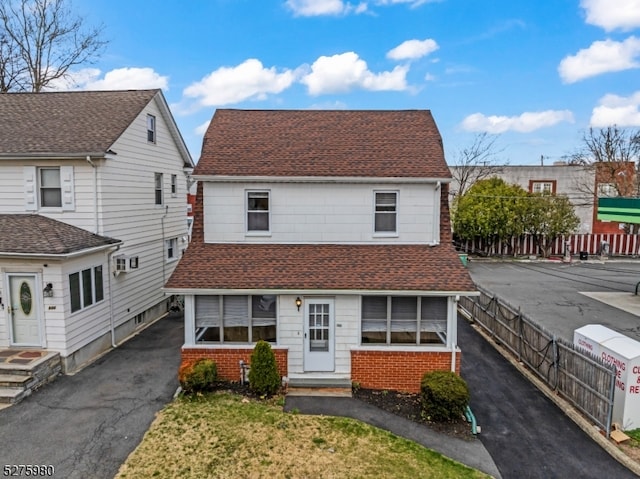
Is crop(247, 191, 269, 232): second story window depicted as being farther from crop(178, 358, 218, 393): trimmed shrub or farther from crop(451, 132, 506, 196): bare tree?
crop(451, 132, 506, 196): bare tree

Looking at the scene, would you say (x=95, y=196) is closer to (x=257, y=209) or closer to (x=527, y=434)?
(x=257, y=209)

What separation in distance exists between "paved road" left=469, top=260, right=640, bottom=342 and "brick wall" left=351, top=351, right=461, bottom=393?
636 cm

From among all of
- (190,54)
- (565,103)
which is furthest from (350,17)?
(565,103)

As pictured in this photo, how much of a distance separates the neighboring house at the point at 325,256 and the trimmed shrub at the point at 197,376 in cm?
55

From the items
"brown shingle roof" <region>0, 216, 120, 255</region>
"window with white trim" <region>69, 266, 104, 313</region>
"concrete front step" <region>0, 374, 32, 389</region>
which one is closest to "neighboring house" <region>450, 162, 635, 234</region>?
"window with white trim" <region>69, 266, 104, 313</region>

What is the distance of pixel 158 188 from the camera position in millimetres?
16406

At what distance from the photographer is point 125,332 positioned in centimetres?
1391

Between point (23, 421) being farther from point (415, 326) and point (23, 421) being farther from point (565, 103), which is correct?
point (565, 103)

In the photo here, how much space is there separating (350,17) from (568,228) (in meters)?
22.2

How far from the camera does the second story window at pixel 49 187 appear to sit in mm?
12258

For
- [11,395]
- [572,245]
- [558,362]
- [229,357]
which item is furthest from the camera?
[572,245]

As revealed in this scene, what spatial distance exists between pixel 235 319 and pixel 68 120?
921 cm

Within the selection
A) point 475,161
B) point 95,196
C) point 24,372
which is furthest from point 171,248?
point 475,161
